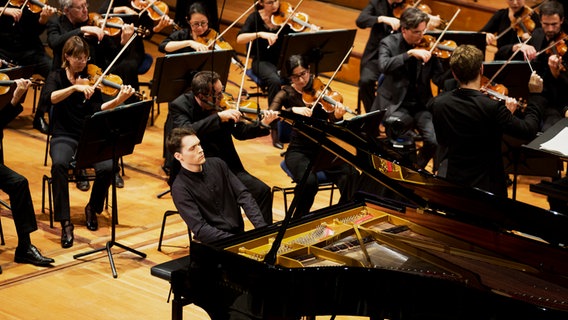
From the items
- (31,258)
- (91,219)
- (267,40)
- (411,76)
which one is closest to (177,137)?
(31,258)

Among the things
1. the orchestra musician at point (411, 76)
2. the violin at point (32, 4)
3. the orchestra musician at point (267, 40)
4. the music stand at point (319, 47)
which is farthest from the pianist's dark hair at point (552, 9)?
the violin at point (32, 4)

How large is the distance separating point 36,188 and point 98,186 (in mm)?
869

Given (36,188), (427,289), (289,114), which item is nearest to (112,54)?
(36,188)

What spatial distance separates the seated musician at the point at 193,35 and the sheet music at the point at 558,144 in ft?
10.1

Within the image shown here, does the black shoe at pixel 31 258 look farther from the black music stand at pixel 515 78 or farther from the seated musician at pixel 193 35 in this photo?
the black music stand at pixel 515 78

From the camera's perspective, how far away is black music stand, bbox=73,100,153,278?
219 inches

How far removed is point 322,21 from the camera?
10805mm

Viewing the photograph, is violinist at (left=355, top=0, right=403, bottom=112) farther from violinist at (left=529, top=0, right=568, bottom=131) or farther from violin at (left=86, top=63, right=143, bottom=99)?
violin at (left=86, top=63, right=143, bottom=99)

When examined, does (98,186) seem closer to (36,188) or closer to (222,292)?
(36,188)

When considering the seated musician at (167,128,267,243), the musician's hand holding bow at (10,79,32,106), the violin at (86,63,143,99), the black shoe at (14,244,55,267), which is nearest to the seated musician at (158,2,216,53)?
the violin at (86,63,143,99)

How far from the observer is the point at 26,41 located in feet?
27.0

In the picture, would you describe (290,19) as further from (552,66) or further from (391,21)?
(552,66)

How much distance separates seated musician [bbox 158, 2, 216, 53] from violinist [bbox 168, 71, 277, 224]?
1179 mm

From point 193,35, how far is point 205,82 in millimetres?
1532
